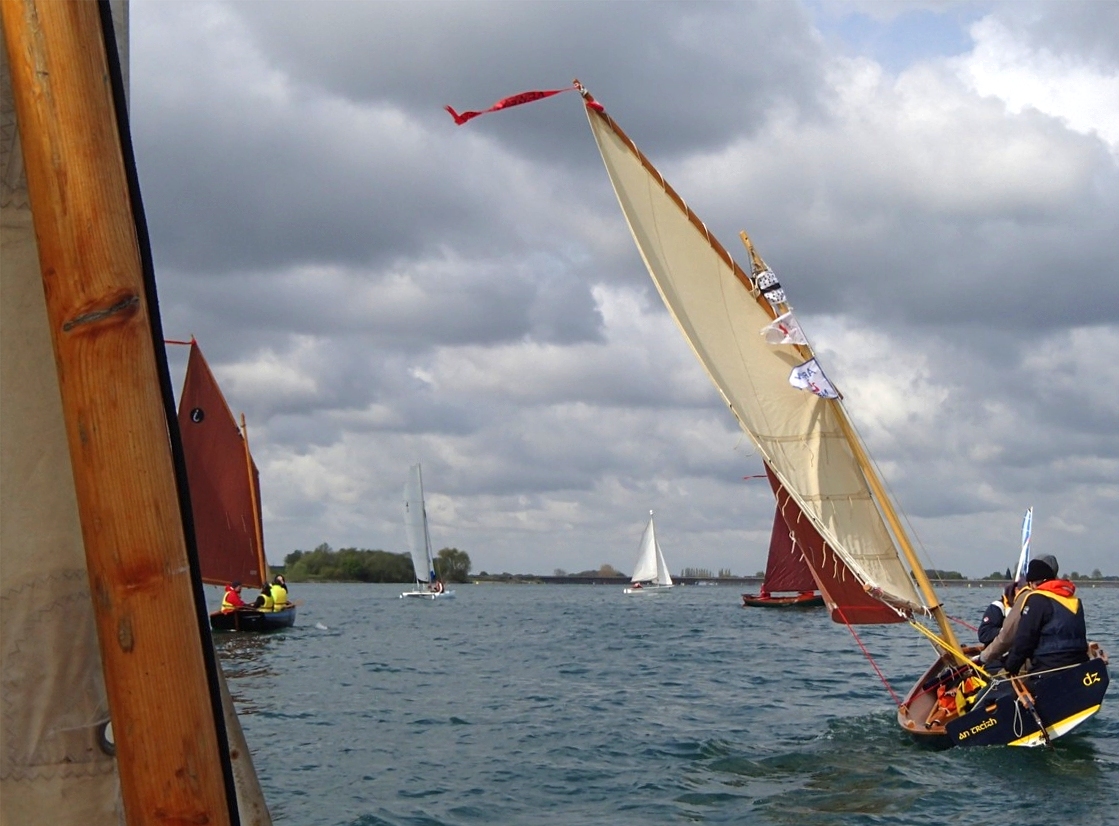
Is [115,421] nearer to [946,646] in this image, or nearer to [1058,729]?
[1058,729]

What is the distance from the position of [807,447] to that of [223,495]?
101 ft

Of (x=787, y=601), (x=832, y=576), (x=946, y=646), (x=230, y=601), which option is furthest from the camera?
(x=787, y=601)

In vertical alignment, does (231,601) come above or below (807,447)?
below

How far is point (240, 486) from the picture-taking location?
42.0m

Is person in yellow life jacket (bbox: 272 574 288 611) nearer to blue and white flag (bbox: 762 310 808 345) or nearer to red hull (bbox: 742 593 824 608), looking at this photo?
blue and white flag (bbox: 762 310 808 345)

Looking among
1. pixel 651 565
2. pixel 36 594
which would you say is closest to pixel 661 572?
pixel 651 565

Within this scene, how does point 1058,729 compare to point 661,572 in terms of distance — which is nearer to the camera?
point 1058,729

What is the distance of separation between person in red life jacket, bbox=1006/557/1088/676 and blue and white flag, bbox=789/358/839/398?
10.6 ft

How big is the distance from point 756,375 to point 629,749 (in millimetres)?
5629

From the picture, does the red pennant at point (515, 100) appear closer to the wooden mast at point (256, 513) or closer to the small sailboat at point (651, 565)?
the wooden mast at point (256, 513)

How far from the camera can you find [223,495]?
135ft

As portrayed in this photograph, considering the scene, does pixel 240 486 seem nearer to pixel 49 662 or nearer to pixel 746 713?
pixel 746 713

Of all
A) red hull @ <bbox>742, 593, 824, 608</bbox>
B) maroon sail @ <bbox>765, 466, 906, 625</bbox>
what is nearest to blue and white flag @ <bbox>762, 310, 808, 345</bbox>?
maroon sail @ <bbox>765, 466, 906, 625</bbox>

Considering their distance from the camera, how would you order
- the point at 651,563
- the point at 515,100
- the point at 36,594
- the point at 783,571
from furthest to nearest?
the point at 651,563 → the point at 783,571 → the point at 515,100 → the point at 36,594
